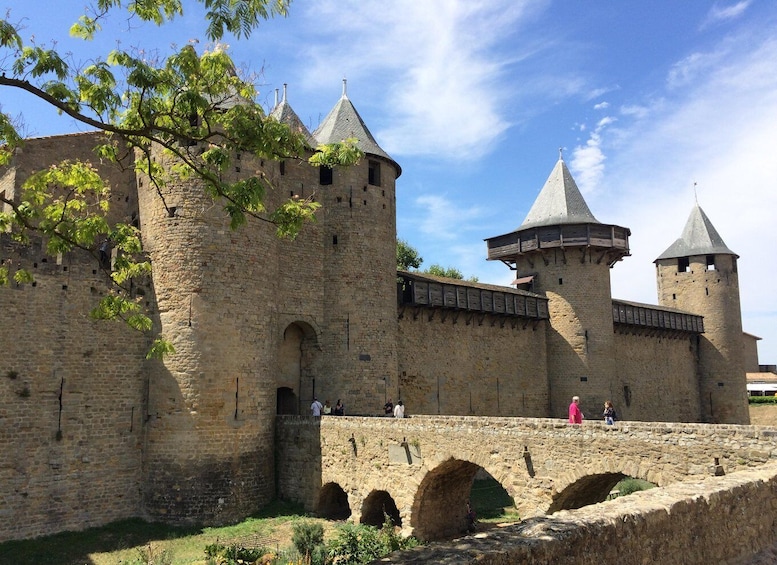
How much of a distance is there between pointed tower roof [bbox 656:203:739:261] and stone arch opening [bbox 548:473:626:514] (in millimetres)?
25661

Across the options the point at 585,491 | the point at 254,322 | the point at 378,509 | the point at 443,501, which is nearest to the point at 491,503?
the point at 443,501

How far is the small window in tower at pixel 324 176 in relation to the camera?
21.0 m

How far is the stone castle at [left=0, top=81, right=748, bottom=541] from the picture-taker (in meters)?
15.3

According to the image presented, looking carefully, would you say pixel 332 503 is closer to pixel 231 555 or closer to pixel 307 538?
pixel 307 538

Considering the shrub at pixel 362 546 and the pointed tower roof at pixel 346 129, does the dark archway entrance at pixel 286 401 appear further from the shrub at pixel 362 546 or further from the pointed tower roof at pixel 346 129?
the pointed tower roof at pixel 346 129

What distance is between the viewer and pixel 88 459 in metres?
15.7

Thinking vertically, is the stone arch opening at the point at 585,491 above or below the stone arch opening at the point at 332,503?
above

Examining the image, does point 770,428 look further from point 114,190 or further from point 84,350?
point 114,190

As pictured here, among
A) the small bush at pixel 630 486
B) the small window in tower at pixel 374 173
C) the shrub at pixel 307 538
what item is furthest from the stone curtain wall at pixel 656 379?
the shrub at pixel 307 538

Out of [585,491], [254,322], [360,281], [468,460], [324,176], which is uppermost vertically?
[324,176]

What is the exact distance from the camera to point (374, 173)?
847 inches

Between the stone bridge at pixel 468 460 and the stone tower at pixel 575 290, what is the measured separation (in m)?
12.0

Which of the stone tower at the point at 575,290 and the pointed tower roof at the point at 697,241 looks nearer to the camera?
the stone tower at the point at 575,290

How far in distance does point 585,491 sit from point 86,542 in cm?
1098
